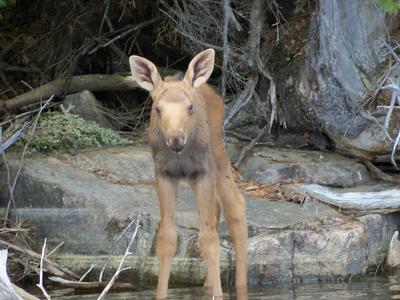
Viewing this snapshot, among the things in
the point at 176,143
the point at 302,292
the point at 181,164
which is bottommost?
the point at 302,292

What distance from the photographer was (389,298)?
8.78 metres

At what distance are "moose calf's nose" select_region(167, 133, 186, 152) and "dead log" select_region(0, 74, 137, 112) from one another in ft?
17.1

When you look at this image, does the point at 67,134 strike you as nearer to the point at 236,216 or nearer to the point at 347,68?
the point at 236,216

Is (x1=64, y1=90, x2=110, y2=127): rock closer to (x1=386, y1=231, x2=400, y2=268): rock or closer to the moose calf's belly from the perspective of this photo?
the moose calf's belly

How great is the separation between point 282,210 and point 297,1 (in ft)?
12.8

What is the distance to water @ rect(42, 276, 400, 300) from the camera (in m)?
9.04

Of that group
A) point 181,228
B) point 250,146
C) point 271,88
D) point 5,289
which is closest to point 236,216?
point 181,228

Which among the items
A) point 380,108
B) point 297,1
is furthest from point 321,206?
point 297,1

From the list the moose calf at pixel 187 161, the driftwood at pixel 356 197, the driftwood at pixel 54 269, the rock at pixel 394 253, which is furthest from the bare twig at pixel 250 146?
the driftwood at pixel 54 269

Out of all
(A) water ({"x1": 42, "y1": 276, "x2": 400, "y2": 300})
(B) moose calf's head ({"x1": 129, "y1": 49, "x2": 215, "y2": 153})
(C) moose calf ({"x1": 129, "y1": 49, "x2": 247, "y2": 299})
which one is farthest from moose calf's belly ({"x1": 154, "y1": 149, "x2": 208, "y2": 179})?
(A) water ({"x1": 42, "y1": 276, "x2": 400, "y2": 300})

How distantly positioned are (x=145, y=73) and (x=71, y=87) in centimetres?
461

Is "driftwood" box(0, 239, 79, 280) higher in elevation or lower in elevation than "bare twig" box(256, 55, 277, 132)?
lower

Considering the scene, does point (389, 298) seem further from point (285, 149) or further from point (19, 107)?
point (19, 107)

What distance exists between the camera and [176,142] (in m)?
8.29
